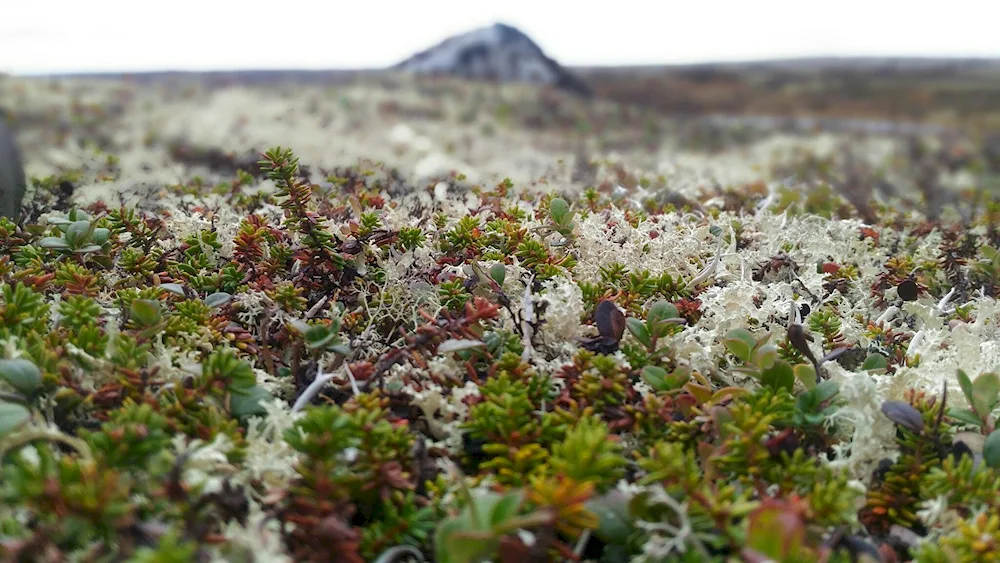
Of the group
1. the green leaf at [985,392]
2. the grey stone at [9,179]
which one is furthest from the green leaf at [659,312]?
the grey stone at [9,179]

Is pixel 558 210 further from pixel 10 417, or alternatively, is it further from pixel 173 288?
pixel 10 417

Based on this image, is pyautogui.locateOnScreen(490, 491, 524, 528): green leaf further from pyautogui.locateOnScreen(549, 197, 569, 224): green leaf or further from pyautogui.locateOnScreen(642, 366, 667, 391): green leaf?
pyautogui.locateOnScreen(549, 197, 569, 224): green leaf

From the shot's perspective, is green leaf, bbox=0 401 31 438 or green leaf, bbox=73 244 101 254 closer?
green leaf, bbox=0 401 31 438

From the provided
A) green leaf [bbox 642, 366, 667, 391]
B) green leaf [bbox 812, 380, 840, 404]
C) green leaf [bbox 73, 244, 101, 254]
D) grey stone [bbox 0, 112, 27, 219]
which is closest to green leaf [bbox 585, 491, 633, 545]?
green leaf [bbox 642, 366, 667, 391]

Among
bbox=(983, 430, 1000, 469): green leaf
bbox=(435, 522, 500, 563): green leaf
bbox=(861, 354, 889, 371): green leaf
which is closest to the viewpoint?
bbox=(435, 522, 500, 563): green leaf

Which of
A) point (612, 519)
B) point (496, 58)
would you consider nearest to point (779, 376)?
point (612, 519)

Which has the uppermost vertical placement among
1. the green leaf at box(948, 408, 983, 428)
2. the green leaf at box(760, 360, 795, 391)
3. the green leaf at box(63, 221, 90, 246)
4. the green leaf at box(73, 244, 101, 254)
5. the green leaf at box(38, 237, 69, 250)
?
the green leaf at box(63, 221, 90, 246)

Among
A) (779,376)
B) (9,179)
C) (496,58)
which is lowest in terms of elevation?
(779,376)
